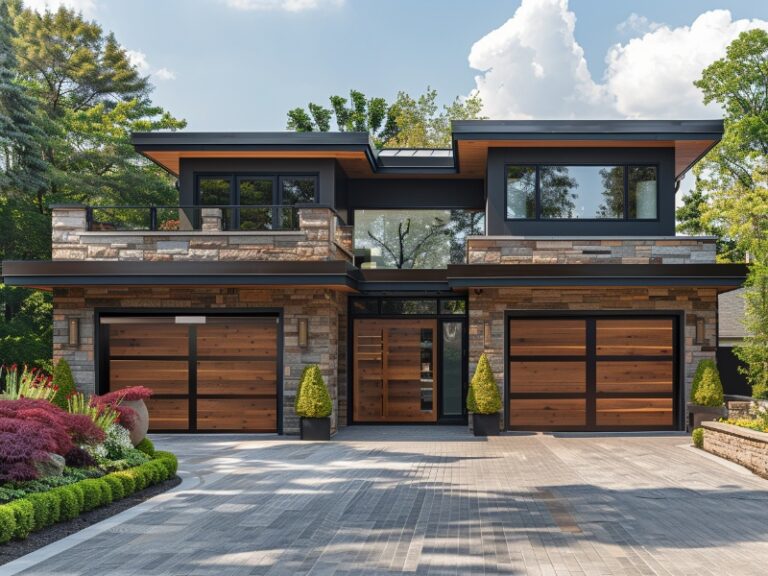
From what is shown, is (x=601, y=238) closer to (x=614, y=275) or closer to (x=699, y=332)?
(x=614, y=275)

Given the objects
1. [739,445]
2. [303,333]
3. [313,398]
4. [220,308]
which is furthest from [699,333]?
[220,308]

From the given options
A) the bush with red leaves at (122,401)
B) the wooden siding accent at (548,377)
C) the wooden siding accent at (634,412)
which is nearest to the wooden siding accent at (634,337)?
the wooden siding accent at (548,377)

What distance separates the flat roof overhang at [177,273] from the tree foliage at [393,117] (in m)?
23.7

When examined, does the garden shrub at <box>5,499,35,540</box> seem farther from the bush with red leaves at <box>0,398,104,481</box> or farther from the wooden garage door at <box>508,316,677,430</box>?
the wooden garage door at <box>508,316,677,430</box>

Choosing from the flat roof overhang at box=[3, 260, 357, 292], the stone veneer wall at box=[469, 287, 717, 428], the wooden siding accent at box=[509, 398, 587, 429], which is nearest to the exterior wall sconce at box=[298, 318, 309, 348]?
the flat roof overhang at box=[3, 260, 357, 292]

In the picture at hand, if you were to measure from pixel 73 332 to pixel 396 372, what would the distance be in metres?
7.32

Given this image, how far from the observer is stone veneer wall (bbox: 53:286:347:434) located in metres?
17.6

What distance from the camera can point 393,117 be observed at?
43.2 meters

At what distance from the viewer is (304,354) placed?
17578mm

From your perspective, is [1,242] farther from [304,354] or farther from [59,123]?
[304,354]

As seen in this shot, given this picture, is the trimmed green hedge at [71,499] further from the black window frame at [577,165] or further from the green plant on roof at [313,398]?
the black window frame at [577,165]

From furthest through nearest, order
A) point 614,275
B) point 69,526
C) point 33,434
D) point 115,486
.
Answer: point 614,275
point 115,486
point 33,434
point 69,526

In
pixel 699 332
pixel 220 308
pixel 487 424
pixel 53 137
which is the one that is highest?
pixel 53 137

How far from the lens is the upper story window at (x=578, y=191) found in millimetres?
18672
